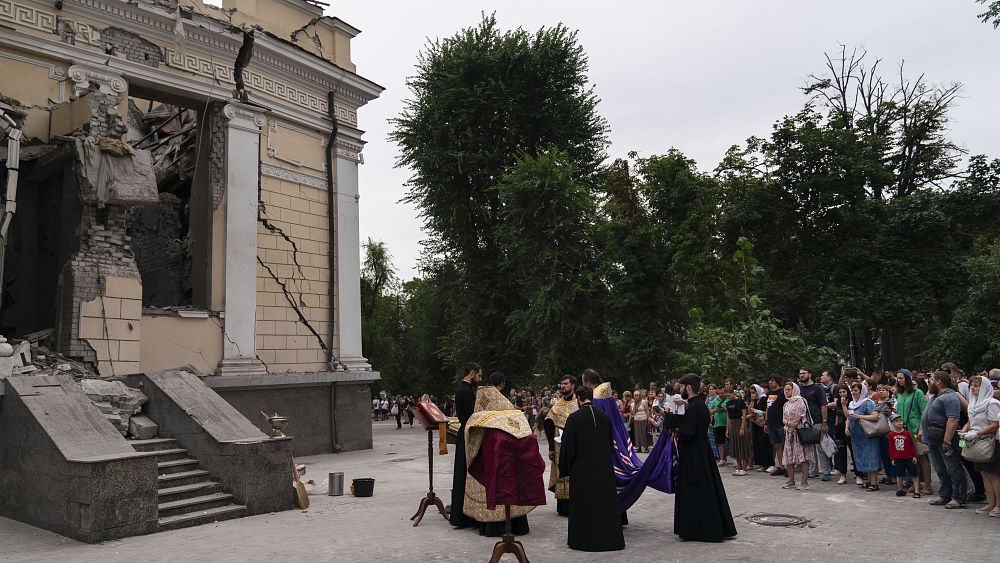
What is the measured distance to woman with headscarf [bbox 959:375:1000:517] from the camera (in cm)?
864

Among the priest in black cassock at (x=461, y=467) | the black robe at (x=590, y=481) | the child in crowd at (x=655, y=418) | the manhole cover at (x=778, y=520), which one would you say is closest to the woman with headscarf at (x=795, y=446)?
the manhole cover at (x=778, y=520)

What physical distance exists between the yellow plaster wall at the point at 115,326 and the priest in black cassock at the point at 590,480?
9.05 metres

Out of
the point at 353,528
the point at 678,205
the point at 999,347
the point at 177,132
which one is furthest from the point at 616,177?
the point at 353,528

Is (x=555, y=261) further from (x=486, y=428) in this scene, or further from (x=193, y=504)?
(x=486, y=428)

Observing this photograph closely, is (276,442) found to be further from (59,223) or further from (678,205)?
(678,205)

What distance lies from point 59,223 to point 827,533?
14513 mm

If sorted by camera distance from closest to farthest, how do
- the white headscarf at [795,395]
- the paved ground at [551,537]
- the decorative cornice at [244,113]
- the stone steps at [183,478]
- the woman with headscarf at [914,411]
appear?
the paved ground at [551,537], the stone steps at [183,478], the woman with headscarf at [914,411], the white headscarf at [795,395], the decorative cornice at [244,113]

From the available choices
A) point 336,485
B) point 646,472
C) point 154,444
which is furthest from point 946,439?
point 154,444

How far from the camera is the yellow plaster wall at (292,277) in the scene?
17062 mm

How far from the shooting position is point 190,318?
15164 mm

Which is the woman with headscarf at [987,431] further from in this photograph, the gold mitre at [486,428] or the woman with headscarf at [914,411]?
the gold mitre at [486,428]

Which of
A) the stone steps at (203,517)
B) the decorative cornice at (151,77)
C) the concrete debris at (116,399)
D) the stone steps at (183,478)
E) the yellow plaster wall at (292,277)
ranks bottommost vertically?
the stone steps at (203,517)

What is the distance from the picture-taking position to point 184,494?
9.62 metres

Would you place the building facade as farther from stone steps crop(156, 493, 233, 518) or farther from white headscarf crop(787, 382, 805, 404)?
white headscarf crop(787, 382, 805, 404)
